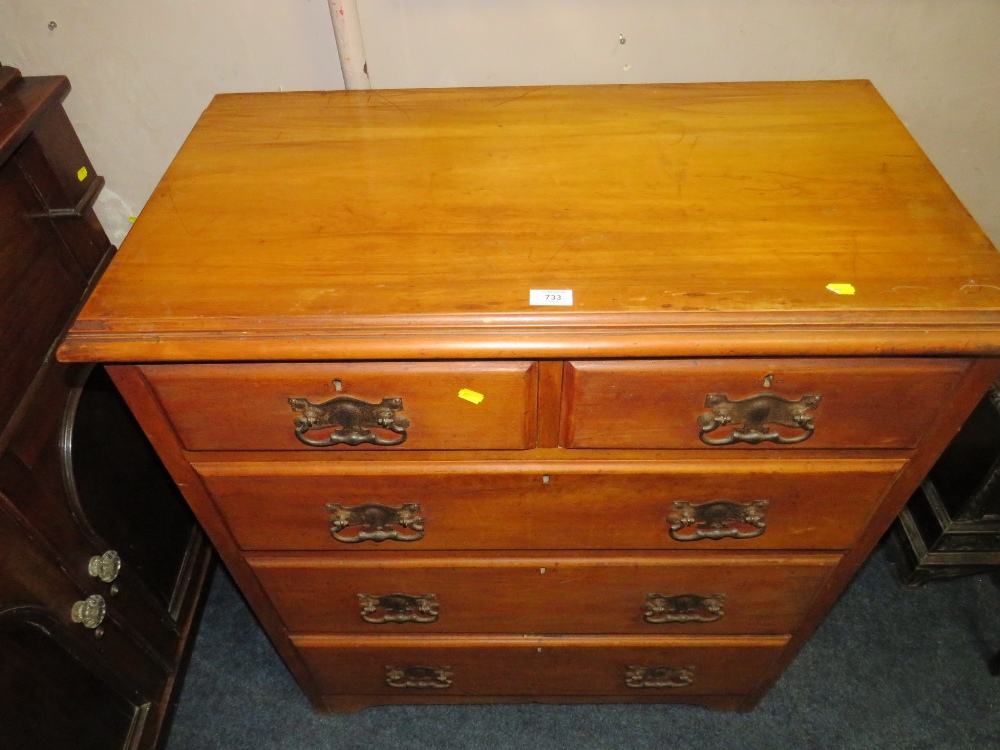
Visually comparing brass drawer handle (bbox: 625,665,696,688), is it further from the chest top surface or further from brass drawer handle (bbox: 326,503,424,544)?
the chest top surface

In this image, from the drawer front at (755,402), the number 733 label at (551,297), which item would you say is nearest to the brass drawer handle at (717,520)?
the drawer front at (755,402)

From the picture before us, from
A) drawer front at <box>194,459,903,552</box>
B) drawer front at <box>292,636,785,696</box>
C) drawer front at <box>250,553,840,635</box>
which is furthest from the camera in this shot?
drawer front at <box>292,636,785,696</box>

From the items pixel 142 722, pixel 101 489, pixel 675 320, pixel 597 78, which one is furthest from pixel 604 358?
pixel 142 722

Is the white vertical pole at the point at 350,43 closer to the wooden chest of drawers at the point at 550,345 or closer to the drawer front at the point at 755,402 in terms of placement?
the wooden chest of drawers at the point at 550,345

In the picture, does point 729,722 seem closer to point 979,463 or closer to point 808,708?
point 808,708

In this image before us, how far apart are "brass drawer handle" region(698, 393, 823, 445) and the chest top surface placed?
0.30 ft

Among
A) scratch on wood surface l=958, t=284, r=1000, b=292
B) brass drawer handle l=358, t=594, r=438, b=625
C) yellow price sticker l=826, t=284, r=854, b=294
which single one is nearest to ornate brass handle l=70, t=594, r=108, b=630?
brass drawer handle l=358, t=594, r=438, b=625

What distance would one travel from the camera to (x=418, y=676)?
130 centimetres

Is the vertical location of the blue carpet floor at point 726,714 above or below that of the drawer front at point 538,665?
below

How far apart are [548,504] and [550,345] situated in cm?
30

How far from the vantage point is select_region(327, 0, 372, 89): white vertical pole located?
109 cm

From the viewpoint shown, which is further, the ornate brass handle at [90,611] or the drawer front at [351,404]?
the ornate brass handle at [90,611]

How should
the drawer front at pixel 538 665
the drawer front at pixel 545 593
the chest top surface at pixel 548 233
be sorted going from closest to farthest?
the chest top surface at pixel 548 233, the drawer front at pixel 545 593, the drawer front at pixel 538 665

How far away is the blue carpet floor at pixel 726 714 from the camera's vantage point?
4.64 feet
